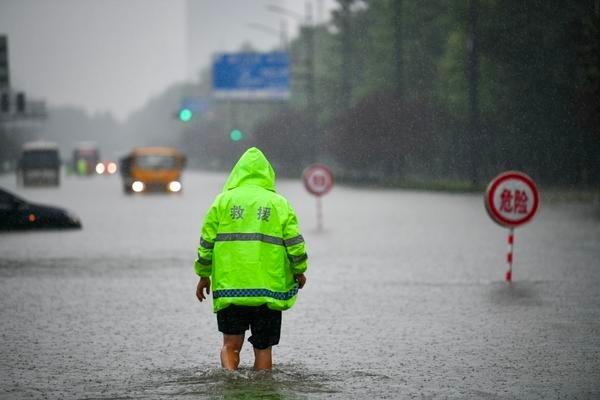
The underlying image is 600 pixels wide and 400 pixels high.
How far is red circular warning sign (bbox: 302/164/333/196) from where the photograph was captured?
953 inches

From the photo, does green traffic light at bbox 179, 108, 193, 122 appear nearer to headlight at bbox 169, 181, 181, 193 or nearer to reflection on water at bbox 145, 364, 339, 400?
headlight at bbox 169, 181, 181, 193

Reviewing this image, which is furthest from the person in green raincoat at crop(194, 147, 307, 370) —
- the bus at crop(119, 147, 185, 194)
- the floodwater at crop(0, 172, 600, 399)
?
the bus at crop(119, 147, 185, 194)

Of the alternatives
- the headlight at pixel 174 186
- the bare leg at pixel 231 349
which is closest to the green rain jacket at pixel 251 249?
the bare leg at pixel 231 349

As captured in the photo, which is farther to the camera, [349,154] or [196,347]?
[349,154]

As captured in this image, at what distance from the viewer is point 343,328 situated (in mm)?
10266

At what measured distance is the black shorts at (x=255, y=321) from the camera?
711cm

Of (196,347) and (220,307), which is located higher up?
(220,307)

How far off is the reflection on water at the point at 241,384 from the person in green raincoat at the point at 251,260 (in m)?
0.20

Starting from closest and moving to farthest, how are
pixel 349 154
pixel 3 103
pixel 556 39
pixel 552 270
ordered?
1. pixel 552 270
2. pixel 556 39
3. pixel 349 154
4. pixel 3 103

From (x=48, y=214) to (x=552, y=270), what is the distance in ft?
39.0

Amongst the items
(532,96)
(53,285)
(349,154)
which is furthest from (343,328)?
(349,154)

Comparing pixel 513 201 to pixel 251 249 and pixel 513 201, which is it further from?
pixel 251 249

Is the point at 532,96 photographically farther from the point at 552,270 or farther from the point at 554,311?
the point at 554,311

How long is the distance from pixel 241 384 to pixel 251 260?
2.57ft
